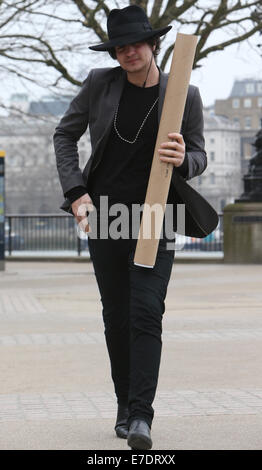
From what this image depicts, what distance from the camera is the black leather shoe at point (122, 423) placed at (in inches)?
189

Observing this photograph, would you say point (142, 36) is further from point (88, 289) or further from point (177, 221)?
point (88, 289)

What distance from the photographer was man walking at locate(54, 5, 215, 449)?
4.57 meters

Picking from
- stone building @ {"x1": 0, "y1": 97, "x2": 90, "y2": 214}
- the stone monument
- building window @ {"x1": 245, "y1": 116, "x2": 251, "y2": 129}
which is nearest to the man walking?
the stone monument

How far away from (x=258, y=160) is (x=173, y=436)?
18.3 metres

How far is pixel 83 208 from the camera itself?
473 cm

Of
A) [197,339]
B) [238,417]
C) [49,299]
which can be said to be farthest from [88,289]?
[238,417]

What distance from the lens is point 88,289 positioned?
14781 mm

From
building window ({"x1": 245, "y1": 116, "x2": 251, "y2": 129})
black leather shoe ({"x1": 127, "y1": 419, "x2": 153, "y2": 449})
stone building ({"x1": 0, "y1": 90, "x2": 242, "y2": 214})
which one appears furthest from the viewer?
building window ({"x1": 245, "y1": 116, "x2": 251, "y2": 129})

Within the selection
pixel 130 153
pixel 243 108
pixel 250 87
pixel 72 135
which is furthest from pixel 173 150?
pixel 250 87

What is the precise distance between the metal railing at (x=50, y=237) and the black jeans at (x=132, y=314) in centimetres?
2003

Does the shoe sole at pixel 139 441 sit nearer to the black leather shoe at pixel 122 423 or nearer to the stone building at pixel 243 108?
the black leather shoe at pixel 122 423

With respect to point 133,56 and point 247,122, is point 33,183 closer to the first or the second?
point 247,122

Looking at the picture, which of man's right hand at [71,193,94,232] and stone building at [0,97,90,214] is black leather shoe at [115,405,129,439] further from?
stone building at [0,97,90,214]

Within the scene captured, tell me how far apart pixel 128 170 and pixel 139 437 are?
3.64ft
